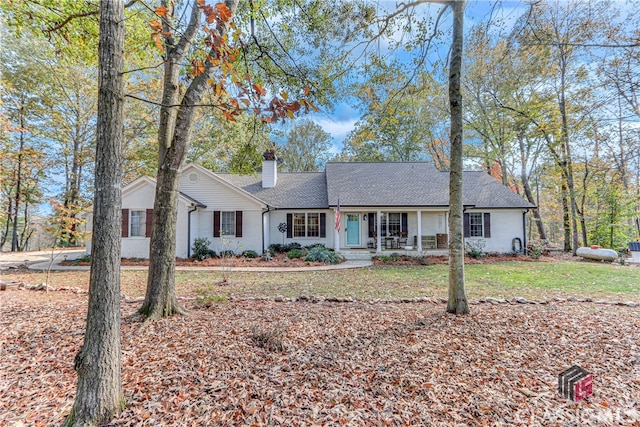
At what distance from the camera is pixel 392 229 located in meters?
15.4

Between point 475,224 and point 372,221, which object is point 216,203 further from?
point 475,224

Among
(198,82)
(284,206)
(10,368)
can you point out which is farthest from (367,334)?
(284,206)

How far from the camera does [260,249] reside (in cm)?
1373

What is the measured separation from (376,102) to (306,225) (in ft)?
32.1

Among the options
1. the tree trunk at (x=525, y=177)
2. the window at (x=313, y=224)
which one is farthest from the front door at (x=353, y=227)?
the tree trunk at (x=525, y=177)

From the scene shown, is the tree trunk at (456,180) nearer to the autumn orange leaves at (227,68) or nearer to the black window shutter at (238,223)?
the autumn orange leaves at (227,68)

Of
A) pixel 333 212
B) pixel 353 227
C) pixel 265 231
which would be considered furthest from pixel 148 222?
pixel 353 227

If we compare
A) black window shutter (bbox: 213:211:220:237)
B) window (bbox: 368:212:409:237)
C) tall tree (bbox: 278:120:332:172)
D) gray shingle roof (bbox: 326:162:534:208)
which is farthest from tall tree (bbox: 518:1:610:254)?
tall tree (bbox: 278:120:332:172)

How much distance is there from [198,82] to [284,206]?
10596 millimetres

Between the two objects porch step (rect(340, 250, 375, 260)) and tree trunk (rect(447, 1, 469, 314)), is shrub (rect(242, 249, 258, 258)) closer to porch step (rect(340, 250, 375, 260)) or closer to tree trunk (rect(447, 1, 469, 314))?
porch step (rect(340, 250, 375, 260))

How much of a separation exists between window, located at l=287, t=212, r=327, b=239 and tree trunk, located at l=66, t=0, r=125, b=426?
12691mm

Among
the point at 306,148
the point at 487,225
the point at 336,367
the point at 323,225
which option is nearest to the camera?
the point at 336,367

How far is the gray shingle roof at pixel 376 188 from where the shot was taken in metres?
14.5

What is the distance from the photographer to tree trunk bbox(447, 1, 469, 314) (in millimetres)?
4508
